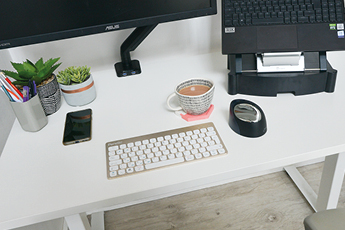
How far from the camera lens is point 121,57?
1.11 meters

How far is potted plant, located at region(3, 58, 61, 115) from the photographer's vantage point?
854mm

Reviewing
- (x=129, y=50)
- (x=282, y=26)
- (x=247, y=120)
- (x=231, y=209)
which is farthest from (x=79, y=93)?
(x=231, y=209)

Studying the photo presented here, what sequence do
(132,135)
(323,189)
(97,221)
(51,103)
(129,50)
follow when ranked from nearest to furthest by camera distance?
1. (132,135)
2. (51,103)
3. (129,50)
4. (323,189)
5. (97,221)

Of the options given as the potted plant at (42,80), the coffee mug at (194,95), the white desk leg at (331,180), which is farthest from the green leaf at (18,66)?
the white desk leg at (331,180)

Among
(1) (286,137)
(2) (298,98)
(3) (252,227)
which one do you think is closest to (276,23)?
(2) (298,98)

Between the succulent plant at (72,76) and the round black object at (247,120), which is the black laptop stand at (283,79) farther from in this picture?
the succulent plant at (72,76)

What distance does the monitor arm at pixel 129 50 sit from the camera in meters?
1.03

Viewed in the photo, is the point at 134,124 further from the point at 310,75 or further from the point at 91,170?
the point at 310,75

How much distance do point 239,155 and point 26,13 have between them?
0.67 meters

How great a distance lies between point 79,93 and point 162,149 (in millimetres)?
351

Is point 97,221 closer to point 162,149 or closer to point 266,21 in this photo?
point 162,149

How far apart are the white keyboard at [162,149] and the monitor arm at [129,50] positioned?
370 mm

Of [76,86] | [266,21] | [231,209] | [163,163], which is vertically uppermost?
[266,21]

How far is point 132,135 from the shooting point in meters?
0.81
